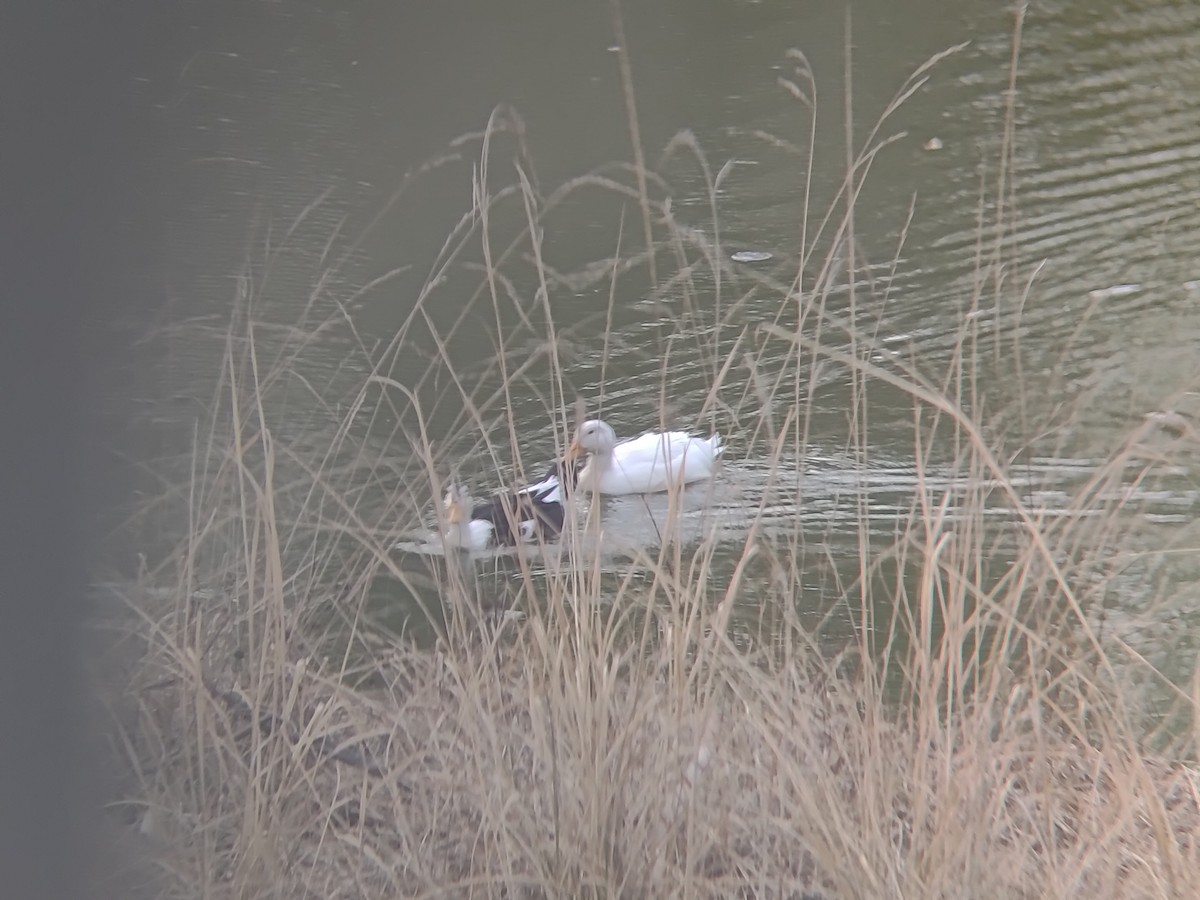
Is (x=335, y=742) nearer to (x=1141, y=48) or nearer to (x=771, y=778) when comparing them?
(x=771, y=778)

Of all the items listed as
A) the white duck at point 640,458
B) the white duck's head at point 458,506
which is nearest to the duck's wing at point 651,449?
the white duck at point 640,458

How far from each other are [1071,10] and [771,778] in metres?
0.81

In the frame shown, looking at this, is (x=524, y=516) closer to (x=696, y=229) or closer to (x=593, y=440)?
(x=593, y=440)

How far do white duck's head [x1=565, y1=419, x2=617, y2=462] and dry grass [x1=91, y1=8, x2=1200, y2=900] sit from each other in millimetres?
26

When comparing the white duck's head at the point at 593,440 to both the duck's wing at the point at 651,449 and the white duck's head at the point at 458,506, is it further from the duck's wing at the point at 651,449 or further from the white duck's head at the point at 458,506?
the white duck's head at the point at 458,506

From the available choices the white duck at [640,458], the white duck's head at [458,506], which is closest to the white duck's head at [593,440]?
the white duck at [640,458]

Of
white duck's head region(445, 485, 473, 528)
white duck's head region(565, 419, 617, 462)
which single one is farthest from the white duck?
white duck's head region(445, 485, 473, 528)

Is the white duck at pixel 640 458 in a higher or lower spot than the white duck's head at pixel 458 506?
higher

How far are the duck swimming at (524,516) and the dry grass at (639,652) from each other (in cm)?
3

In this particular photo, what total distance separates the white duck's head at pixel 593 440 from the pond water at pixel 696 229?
2 cm

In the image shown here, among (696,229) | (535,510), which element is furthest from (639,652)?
(696,229)

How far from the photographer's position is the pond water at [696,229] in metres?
0.93

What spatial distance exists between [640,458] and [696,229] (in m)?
0.24

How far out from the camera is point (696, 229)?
960 millimetres
